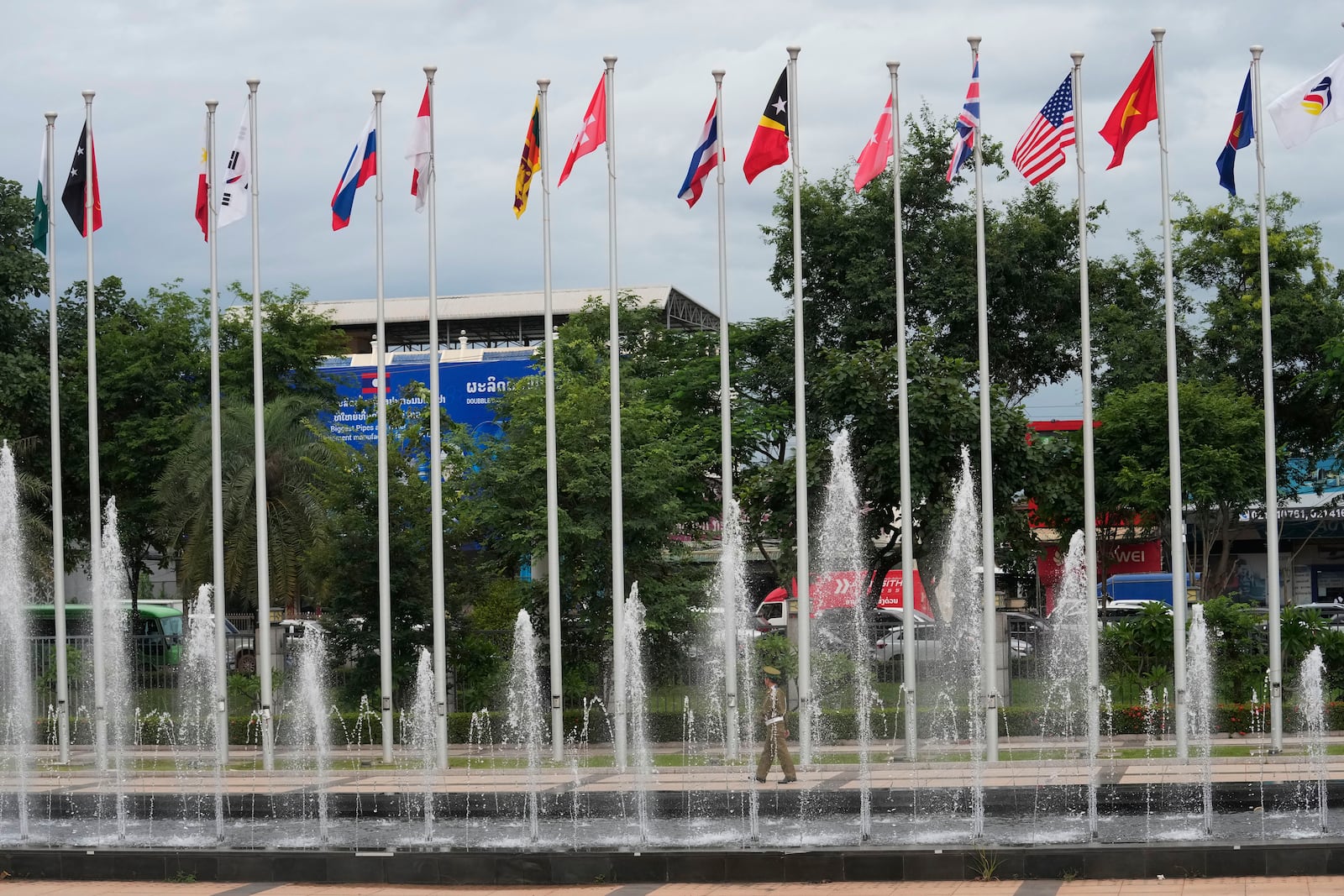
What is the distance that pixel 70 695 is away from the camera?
107ft

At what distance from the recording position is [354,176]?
77.0 feet

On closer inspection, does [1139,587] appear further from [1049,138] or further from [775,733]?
[775,733]

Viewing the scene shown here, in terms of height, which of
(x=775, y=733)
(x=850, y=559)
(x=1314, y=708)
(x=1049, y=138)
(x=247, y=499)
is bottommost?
(x=1314, y=708)

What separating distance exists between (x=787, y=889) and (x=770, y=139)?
12100 mm

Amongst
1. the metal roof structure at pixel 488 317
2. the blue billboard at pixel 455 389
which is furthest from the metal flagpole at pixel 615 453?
the metal roof structure at pixel 488 317

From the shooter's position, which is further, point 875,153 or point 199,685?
point 199,685

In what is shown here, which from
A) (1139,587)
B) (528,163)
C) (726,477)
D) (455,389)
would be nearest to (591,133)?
(528,163)

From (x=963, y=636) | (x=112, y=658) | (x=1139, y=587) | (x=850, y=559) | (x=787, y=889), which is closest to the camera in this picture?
(x=787, y=889)

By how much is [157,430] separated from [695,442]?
46.5ft

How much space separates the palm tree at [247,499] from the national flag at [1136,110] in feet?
Answer: 59.0

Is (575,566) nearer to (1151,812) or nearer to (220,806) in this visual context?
(220,806)

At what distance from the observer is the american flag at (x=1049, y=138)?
21219mm

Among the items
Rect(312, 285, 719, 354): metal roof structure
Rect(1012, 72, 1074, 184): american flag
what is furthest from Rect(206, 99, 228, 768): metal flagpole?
Rect(312, 285, 719, 354): metal roof structure

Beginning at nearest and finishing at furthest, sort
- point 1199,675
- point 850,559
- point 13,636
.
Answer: point 1199,675
point 13,636
point 850,559
